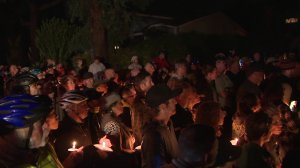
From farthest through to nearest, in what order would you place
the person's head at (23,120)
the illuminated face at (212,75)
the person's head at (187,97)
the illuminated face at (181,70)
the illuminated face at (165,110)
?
the illuminated face at (212,75) → the illuminated face at (181,70) → the person's head at (187,97) → the illuminated face at (165,110) → the person's head at (23,120)

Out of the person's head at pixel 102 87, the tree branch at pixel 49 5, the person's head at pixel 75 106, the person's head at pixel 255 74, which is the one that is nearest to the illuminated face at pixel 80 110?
the person's head at pixel 75 106

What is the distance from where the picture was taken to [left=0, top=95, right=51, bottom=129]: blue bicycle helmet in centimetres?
354

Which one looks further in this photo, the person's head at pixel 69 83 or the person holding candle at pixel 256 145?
the person's head at pixel 69 83

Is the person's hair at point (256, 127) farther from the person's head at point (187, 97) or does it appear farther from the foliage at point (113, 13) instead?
the foliage at point (113, 13)

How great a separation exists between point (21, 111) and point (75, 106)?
266cm

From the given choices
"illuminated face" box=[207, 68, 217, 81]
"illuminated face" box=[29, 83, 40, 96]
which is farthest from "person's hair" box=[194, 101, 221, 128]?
"illuminated face" box=[207, 68, 217, 81]

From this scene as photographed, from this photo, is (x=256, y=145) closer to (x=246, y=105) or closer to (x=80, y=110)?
(x=246, y=105)

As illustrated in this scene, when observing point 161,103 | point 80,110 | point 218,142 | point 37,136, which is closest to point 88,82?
point 80,110

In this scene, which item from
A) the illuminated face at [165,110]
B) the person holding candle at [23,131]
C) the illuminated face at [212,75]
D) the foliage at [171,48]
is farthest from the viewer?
the foliage at [171,48]

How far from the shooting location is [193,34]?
26.6m

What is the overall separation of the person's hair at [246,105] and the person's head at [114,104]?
1.56 meters

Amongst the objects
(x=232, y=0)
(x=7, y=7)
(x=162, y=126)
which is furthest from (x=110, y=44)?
(x=232, y=0)

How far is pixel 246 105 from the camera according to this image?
253 inches

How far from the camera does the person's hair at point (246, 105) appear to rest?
250 inches
